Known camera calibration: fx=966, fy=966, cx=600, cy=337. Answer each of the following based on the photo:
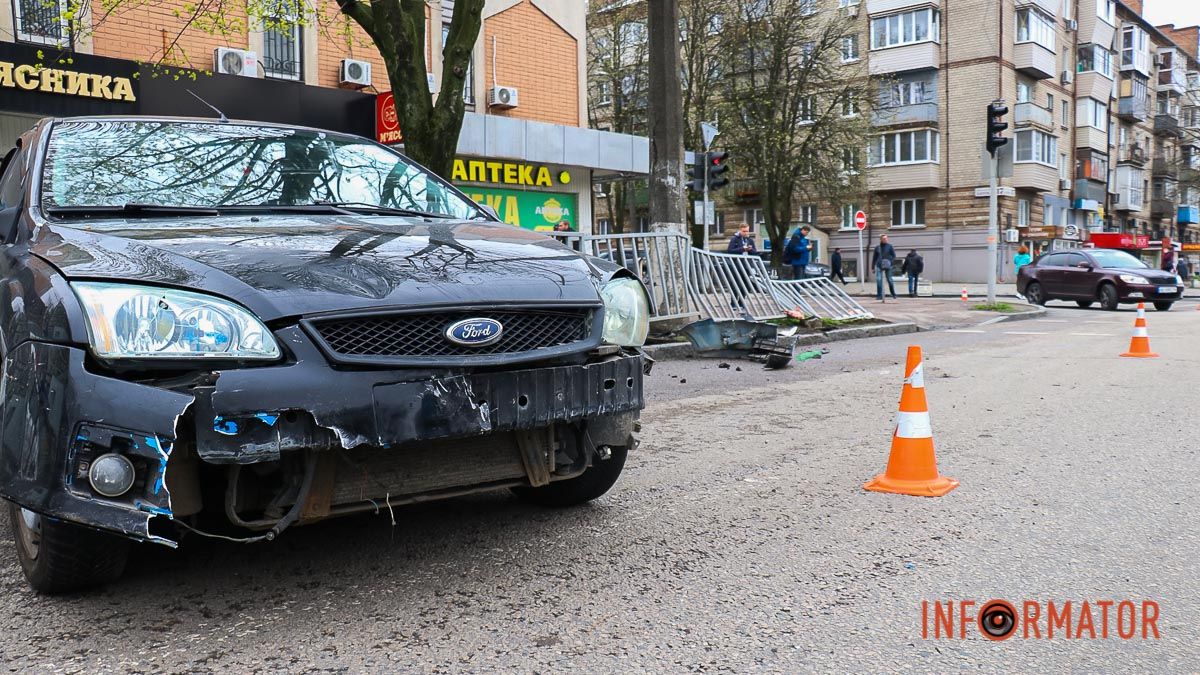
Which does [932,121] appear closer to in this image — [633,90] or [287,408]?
[633,90]

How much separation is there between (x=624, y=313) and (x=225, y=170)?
1836 mm

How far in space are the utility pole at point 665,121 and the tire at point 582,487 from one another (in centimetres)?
964

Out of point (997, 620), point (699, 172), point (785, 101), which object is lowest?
point (997, 620)

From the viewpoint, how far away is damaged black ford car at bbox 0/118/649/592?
A: 2.57 metres

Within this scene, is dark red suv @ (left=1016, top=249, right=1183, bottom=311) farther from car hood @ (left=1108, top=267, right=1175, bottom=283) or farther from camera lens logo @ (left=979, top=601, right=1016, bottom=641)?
camera lens logo @ (left=979, top=601, right=1016, bottom=641)

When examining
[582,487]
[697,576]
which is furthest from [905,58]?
[697,576]

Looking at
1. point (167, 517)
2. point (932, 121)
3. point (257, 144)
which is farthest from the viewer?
point (932, 121)

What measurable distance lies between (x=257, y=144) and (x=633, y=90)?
3028cm

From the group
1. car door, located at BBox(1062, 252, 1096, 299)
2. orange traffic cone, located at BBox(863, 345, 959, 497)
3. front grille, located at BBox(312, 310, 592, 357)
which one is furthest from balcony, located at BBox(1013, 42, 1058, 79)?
front grille, located at BBox(312, 310, 592, 357)

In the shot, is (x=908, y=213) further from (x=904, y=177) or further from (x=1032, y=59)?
(x=1032, y=59)

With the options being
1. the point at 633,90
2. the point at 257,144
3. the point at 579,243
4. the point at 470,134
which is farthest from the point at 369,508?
the point at 633,90

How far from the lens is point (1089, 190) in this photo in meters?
49.6

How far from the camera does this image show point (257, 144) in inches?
169

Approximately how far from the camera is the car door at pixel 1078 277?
2281 cm
